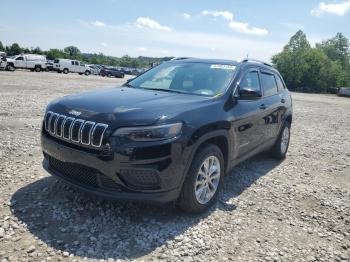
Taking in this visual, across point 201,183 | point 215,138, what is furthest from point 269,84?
point 201,183

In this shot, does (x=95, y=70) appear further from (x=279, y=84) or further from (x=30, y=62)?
(x=279, y=84)

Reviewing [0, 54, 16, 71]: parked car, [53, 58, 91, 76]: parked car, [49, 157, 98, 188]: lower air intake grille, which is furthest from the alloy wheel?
[53, 58, 91, 76]: parked car

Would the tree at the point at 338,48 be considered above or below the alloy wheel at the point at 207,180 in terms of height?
above

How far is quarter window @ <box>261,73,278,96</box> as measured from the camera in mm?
5789

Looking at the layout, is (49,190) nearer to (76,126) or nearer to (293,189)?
(76,126)

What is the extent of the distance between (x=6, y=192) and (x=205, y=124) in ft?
8.54

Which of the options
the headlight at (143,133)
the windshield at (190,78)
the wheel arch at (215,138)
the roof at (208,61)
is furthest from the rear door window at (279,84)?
the headlight at (143,133)

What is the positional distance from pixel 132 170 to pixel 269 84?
3624mm

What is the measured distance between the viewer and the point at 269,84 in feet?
19.9

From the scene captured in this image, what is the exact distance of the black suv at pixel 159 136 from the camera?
11.0 feet

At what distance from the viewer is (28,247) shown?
3184 mm

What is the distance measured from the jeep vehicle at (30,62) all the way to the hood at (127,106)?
36.1 meters

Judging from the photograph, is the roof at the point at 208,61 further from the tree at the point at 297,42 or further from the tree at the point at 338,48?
the tree at the point at 338,48

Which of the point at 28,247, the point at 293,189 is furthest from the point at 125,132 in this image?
the point at 293,189
